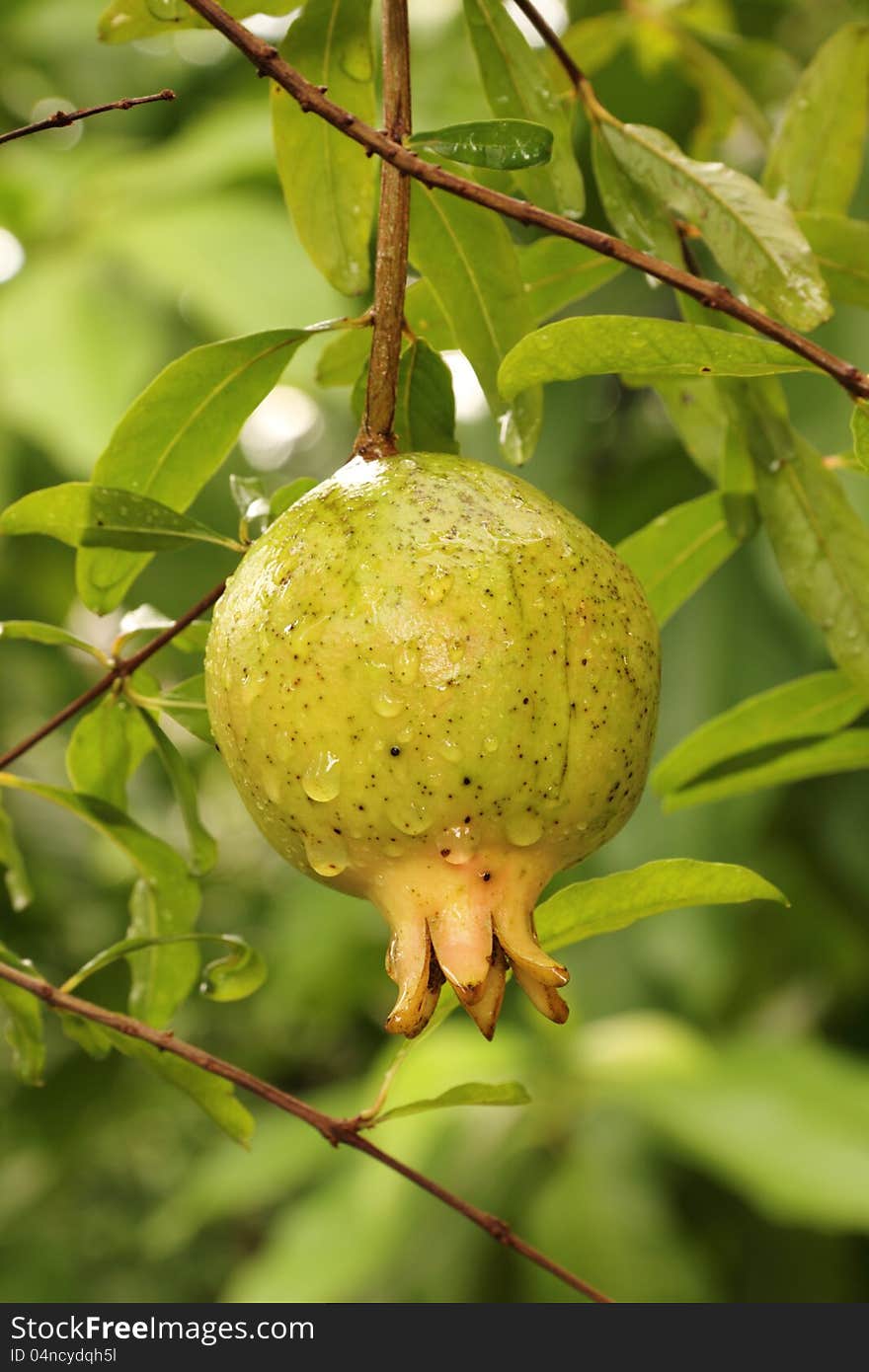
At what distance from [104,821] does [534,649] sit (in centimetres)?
25

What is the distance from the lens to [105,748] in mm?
573

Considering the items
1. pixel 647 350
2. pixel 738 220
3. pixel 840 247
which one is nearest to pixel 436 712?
pixel 647 350

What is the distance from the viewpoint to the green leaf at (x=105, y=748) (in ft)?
1.85

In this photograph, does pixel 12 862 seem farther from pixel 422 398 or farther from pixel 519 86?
pixel 519 86

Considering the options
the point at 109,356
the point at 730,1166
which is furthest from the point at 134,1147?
the point at 109,356

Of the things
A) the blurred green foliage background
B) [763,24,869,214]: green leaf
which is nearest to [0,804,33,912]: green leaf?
[763,24,869,214]: green leaf

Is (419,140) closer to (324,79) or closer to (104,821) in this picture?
(324,79)

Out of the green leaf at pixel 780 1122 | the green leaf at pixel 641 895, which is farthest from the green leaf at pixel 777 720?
the green leaf at pixel 780 1122

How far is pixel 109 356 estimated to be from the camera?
126cm

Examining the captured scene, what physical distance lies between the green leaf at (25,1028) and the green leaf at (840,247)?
43cm

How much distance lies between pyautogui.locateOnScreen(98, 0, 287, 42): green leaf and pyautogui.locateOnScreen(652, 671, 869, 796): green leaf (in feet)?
1.12

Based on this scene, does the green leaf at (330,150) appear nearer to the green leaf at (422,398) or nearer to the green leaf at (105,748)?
the green leaf at (422,398)

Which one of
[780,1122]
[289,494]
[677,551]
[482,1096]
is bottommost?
[780,1122]

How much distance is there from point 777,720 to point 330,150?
30cm
